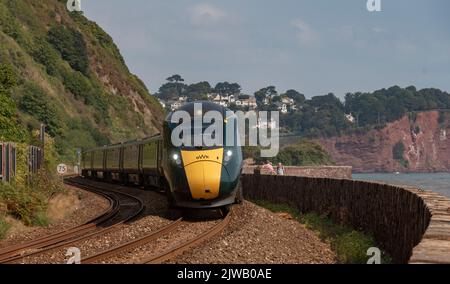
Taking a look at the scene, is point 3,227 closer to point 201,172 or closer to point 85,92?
point 201,172

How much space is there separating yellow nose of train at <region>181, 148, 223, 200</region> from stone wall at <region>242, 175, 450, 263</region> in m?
3.75

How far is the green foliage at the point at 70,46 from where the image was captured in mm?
95000

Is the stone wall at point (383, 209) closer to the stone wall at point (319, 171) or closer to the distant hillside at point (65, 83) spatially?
the stone wall at point (319, 171)

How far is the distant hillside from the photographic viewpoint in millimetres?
75375

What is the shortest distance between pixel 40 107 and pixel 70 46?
25.2 meters

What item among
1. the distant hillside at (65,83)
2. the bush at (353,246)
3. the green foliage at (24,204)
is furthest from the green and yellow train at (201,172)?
the distant hillside at (65,83)

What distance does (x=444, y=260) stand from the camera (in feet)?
18.9

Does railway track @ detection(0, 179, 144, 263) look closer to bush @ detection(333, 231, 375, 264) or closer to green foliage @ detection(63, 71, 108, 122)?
bush @ detection(333, 231, 375, 264)

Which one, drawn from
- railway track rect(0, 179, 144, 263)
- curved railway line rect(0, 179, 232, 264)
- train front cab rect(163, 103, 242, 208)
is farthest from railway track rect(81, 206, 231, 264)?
railway track rect(0, 179, 144, 263)

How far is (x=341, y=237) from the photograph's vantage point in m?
16.3
